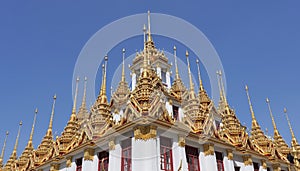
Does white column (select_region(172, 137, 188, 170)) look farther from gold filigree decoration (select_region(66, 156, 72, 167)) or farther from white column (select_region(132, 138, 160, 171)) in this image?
gold filigree decoration (select_region(66, 156, 72, 167))

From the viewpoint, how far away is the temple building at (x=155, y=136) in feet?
64.8

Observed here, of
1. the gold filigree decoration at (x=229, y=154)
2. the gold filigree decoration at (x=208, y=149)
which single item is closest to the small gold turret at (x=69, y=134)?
the gold filigree decoration at (x=208, y=149)

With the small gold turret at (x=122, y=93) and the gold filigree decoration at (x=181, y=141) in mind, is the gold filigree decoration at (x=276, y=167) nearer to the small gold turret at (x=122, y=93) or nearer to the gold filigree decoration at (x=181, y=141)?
the gold filigree decoration at (x=181, y=141)

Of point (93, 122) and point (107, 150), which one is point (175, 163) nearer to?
→ point (107, 150)

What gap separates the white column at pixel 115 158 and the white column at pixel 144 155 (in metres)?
1.67

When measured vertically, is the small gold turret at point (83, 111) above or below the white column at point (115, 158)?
above

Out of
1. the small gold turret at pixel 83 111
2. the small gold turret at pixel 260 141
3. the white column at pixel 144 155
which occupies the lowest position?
the white column at pixel 144 155

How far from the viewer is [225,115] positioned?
30047 mm

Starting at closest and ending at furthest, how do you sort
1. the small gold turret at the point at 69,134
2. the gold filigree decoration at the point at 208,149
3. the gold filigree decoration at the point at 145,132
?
the gold filigree decoration at the point at 145,132
the gold filigree decoration at the point at 208,149
the small gold turret at the point at 69,134

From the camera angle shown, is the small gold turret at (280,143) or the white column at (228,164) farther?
the small gold turret at (280,143)

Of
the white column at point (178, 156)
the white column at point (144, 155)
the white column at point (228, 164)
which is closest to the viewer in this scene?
the white column at point (144, 155)

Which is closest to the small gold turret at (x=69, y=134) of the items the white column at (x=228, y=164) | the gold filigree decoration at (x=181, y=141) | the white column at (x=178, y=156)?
the white column at (x=178, y=156)

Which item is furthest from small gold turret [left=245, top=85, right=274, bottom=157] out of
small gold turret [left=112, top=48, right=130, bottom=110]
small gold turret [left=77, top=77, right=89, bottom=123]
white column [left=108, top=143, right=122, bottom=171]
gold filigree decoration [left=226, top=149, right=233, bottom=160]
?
small gold turret [left=77, top=77, right=89, bottom=123]

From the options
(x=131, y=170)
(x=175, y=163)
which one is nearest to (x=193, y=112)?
(x=175, y=163)
